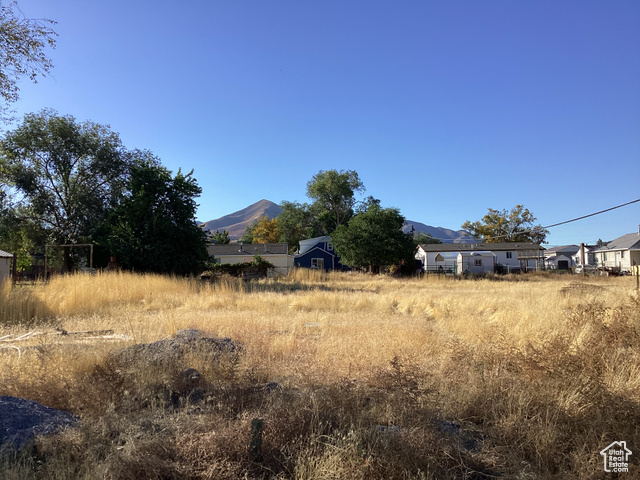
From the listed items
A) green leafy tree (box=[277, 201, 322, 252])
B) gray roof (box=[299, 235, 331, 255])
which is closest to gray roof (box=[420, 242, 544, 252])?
gray roof (box=[299, 235, 331, 255])

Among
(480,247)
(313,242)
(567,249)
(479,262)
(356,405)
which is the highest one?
(313,242)

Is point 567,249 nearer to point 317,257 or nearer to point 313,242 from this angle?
point 317,257

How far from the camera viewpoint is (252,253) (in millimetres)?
50062

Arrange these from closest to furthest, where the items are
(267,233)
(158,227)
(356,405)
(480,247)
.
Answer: (356,405), (158,227), (480,247), (267,233)

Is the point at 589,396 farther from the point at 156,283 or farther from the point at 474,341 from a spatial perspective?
Result: the point at 156,283

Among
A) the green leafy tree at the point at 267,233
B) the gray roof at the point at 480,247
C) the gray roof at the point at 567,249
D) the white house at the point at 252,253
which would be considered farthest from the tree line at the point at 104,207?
the gray roof at the point at 567,249

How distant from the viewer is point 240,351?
5.68 m

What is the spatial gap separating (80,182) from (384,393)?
33783 mm

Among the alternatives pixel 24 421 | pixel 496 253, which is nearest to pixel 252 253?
pixel 496 253

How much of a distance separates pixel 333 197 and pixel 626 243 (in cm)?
4249

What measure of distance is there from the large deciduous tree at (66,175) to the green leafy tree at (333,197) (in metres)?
37.7

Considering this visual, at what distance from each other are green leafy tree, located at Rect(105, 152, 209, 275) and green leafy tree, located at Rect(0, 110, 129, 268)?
7956mm

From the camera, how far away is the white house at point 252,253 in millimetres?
48781

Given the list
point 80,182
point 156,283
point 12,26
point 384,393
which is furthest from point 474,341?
point 80,182
